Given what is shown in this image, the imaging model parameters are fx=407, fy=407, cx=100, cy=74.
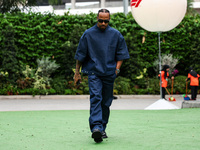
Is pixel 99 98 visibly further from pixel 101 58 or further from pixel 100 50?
pixel 100 50

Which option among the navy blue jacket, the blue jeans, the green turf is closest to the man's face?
the navy blue jacket

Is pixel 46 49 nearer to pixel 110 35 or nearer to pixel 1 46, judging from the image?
pixel 1 46

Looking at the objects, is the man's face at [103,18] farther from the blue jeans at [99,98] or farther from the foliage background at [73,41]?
the foliage background at [73,41]

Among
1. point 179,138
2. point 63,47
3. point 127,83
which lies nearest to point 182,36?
point 127,83

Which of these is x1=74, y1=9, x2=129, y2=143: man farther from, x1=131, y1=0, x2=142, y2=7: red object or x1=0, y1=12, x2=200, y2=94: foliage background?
x1=0, y1=12, x2=200, y2=94: foliage background

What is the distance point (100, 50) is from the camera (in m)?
5.90

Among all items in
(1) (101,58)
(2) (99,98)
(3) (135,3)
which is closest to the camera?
(2) (99,98)

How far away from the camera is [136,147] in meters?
5.26

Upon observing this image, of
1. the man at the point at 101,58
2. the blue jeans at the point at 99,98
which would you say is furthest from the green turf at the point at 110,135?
the man at the point at 101,58

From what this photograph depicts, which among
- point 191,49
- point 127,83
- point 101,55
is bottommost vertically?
point 127,83

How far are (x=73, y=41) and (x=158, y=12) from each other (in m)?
8.35

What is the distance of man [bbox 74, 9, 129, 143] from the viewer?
5820 mm

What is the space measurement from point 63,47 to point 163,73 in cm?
553

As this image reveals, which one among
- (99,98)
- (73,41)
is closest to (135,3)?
(99,98)
